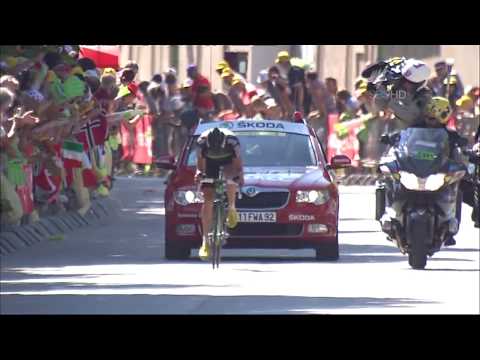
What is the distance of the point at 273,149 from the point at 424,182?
244 cm

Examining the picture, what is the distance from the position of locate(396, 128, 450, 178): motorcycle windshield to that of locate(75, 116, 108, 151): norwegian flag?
291 inches

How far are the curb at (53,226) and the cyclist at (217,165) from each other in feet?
7.76

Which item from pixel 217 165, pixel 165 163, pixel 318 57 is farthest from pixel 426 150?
pixel 318 57

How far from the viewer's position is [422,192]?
23.8 meters

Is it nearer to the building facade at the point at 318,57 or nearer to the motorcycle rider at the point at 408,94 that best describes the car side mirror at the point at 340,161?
the motorcycle rider at the point at 408,94

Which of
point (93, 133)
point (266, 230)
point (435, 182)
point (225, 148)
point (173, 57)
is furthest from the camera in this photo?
point (173, 57)

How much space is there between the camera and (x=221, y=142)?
946 inches

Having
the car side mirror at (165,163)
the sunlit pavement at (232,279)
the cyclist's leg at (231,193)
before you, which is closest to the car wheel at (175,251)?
the sunlit pavement at (232,279)

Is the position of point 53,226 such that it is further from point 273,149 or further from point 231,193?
point 231,193

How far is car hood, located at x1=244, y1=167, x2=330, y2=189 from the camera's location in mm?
24953

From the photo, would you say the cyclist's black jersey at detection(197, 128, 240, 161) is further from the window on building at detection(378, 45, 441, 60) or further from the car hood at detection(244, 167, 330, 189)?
the window on building at detection(378, 45, 441, 60)
